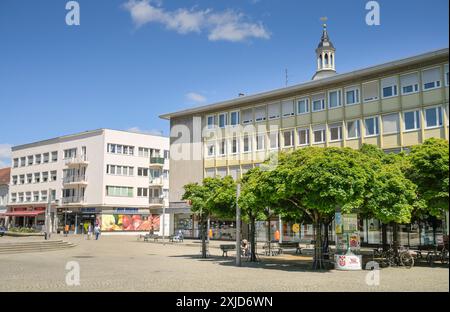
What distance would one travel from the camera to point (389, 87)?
3897cm

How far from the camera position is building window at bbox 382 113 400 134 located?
38188 millimetres

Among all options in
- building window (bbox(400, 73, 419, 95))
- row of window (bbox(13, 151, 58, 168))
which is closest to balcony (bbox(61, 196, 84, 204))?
row of window (bbox(13, 151, 58, 168))

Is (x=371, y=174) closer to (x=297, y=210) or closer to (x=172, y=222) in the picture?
(x=297, y=210)

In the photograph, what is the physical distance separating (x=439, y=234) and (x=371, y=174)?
16933mm

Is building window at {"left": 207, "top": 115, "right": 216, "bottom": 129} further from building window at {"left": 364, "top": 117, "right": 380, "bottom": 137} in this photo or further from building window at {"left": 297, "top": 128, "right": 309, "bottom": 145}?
building window at {"left": 364, "top": 117, "right": 380, "bottom": 137}

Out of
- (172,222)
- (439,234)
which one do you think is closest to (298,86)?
(439,234)

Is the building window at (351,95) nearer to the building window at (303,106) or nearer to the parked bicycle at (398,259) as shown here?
the building window at (303,106)

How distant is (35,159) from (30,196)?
18.3 ft

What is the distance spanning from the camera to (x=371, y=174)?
20.2 metres

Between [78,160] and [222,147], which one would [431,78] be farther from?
[78,160]

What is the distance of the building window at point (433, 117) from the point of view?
35.7 m

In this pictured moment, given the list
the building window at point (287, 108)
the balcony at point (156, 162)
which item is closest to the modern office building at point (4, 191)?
the balcony at point (156, 162)

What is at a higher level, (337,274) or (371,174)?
(371,174)

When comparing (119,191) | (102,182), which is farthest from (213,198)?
(119,191)
